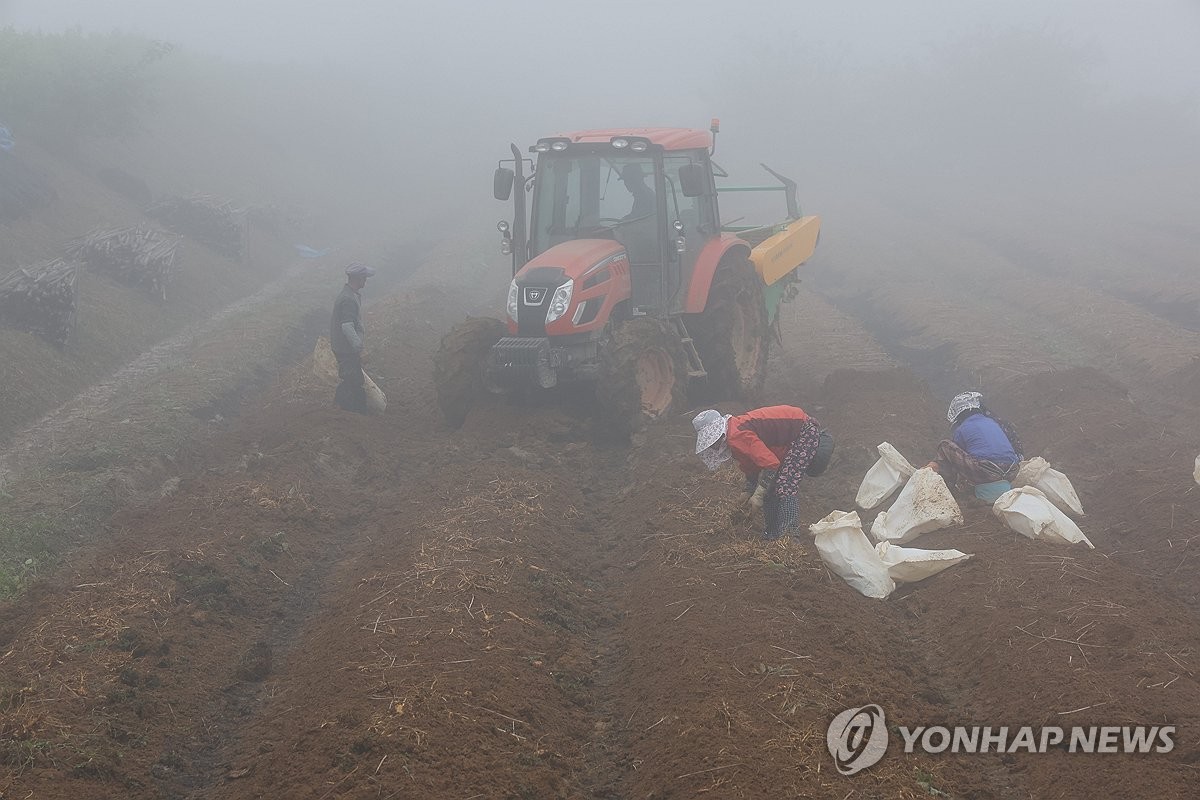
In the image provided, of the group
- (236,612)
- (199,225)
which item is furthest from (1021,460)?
(199,225)

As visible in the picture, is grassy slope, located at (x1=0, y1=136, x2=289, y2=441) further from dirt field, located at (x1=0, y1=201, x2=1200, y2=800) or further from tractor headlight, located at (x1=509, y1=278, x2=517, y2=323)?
tractor headlight, located at (x1=509, y1=278, x2=517, y2=323)

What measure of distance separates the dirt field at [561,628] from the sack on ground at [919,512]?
0.21m

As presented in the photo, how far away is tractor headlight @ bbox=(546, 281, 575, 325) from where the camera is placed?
9.36 m

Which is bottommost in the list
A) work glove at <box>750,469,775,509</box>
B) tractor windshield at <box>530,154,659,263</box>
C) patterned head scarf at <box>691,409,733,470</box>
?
work glove at <box>750,469,775,509</box>

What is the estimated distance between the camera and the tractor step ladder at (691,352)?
1052 centimetres

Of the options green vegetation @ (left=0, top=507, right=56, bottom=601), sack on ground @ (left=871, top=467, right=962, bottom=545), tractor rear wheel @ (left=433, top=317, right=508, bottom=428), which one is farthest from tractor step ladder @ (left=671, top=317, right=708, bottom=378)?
green vegetation @ (left=0, top=507, right=56, bottom=601)

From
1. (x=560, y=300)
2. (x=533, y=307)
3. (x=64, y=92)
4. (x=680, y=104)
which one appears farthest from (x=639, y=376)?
(x=680, y=104)

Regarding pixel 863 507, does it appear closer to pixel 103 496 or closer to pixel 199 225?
pixel 103 496

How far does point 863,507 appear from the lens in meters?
7.94

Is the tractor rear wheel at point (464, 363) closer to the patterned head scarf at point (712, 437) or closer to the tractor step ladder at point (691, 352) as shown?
the tractor step ladder at point (691, 352)

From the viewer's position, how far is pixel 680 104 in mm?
68062

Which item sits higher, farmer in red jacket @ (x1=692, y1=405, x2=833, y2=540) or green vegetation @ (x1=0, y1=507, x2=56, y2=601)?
farmer in red jacket @ (x1=692, y1=405, x2=833, y2=540)

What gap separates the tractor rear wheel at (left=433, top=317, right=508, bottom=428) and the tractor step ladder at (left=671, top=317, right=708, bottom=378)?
1.83 meters

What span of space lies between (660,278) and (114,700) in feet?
21.4
